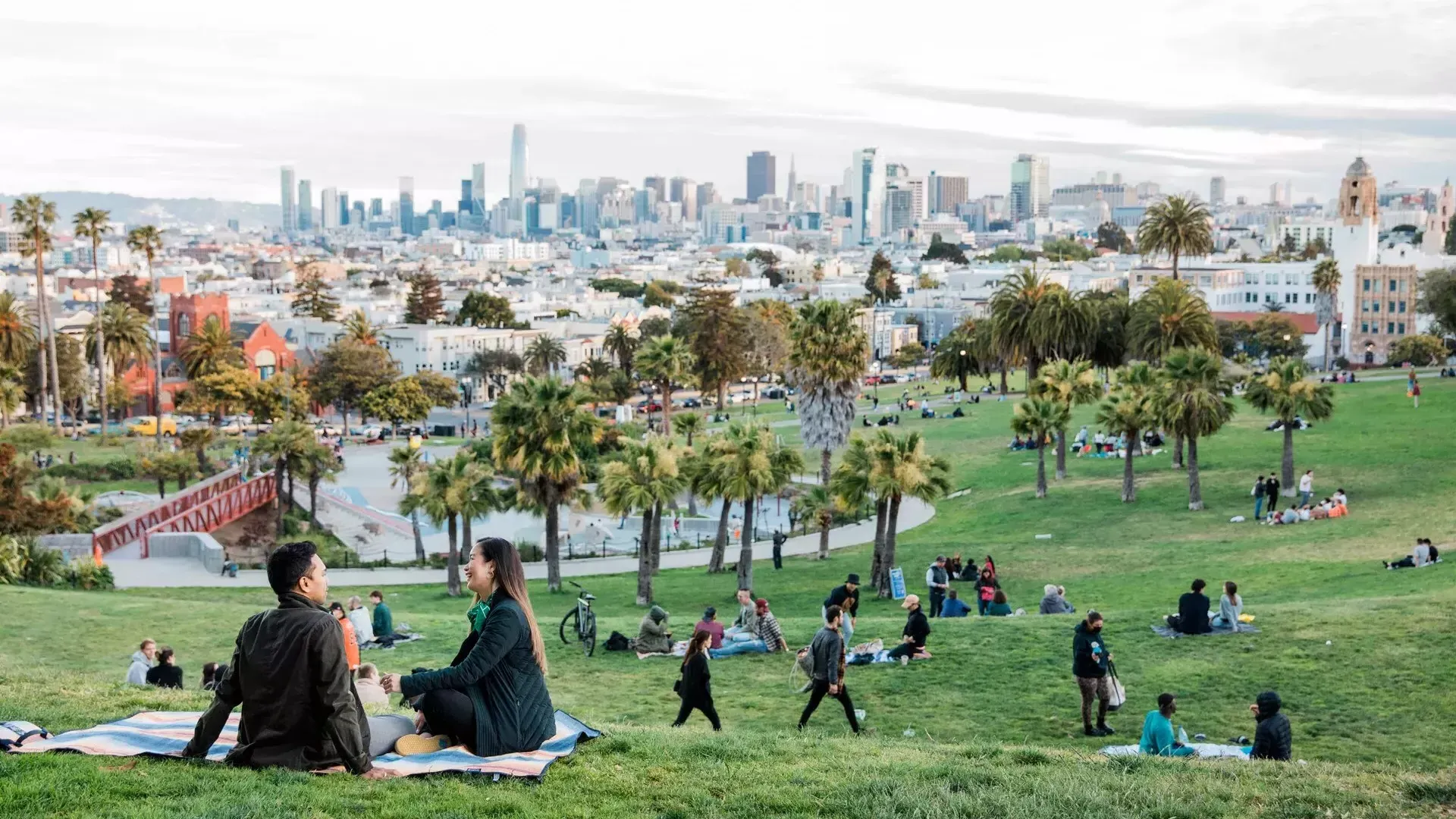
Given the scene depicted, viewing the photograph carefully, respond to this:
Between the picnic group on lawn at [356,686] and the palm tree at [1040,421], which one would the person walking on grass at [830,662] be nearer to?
the picnic group on lawn at [356,686]

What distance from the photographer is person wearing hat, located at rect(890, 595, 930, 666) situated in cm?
1831

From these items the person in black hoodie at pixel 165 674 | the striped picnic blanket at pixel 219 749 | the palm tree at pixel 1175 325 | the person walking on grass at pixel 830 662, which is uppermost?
the palm tree at pixel 1175 325

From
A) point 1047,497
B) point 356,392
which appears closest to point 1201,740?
point 1047,497

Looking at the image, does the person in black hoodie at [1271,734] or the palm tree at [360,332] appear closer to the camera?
the person in black hoodie at [1271,734]

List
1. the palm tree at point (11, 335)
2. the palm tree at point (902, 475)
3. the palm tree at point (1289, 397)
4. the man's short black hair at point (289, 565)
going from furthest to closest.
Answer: the palm tree at point (11, 335)
the palm tree at point (1289, 397)
the palm tree at point (902, 475)
the man's short black hair at point (289, 565)

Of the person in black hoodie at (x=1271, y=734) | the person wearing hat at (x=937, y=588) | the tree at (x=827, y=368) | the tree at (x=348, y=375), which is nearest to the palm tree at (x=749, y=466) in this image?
the person wearing hat at (x=937, y=588)

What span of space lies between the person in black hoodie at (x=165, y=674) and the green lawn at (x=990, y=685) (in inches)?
40.8

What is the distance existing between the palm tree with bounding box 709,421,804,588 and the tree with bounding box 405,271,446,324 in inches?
4669

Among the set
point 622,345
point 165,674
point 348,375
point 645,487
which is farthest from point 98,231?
point 165,674

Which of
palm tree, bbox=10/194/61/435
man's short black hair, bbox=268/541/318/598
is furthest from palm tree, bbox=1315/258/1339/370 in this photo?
man's short black hair, bbox=268/541/318/598

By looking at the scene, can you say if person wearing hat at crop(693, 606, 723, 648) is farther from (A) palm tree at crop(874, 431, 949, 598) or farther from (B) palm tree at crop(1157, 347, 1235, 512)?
(B) palm tree at crop(1157, 347, 1235, 512)

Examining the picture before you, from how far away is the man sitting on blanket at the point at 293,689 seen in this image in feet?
26.4

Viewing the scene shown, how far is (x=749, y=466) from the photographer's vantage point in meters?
31.3

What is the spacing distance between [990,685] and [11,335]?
239 feet
